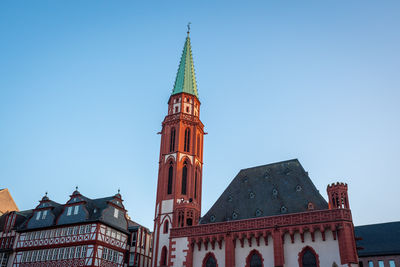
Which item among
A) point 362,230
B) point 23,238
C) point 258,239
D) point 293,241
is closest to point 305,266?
point 293,241

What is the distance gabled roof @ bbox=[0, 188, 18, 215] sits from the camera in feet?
178

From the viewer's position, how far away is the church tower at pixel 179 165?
39844mm

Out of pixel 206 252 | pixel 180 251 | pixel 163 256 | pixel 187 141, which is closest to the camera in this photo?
pixel 206 252

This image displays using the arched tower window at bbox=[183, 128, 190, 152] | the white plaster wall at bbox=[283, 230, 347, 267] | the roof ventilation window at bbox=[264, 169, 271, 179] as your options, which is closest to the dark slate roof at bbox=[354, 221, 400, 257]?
the roof ventilation window at bbox=[264, 169, 271, 179]

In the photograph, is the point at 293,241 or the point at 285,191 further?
the point at 285,191

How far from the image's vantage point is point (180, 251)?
37062mm

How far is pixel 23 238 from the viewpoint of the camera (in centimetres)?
4544

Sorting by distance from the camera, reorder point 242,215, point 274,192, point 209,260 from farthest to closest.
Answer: point 274,192
point 242,215
point 209,260

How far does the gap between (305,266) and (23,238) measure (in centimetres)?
3211

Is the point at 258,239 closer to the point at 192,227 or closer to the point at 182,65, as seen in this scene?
the point at 192,227

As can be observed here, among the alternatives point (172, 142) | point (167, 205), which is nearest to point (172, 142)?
point (172, 142)

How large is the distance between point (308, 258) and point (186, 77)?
1106 inches

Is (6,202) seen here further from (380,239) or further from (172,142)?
(380,239)

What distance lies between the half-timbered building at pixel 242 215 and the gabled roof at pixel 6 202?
2490 centimetres
